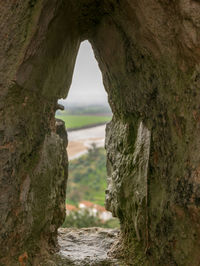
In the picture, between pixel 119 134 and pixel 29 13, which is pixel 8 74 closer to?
pixel 29 13

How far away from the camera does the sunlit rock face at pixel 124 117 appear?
1.52 meters

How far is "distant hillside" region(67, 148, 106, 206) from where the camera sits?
12.9 metres

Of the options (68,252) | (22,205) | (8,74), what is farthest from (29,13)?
(68,252)

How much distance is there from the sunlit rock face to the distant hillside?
413 inches

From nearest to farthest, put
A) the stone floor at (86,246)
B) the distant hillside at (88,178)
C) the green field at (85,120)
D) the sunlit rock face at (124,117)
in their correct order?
the sunlit rock face at (124,117), the stone floor at (86,246), the green field at (85,120), the distant hillside at (88,178)

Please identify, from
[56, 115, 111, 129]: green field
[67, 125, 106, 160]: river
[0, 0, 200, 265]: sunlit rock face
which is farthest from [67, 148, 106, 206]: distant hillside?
[0, 0, 200, 265]: sunlit rock face

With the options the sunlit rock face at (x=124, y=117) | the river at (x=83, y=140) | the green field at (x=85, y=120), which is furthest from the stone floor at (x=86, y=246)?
the river at (x=83, y=140)

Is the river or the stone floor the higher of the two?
the river

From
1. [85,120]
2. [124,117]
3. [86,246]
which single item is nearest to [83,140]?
[85,120]

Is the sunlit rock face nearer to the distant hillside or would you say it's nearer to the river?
the river

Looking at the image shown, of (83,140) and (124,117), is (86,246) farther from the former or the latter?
(83,140)

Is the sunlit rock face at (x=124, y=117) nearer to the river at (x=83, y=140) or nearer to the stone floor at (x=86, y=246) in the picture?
the stone floor at (x=86, y=246)

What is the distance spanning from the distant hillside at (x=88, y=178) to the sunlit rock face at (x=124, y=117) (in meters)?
10.5

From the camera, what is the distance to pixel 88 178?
1388 centimetres
